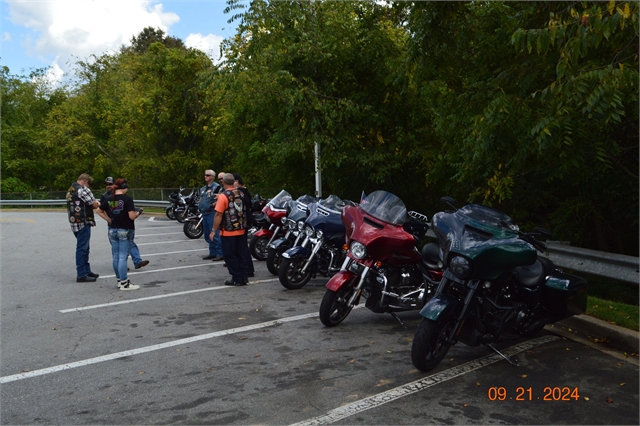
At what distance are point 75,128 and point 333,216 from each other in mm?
42988

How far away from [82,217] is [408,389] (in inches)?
296

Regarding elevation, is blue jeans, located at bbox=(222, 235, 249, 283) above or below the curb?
above

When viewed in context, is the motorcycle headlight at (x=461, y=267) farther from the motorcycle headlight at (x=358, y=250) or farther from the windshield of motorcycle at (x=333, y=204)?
the windshield of motorcycle at (x=333, y=204)

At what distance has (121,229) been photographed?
10219 millimetres

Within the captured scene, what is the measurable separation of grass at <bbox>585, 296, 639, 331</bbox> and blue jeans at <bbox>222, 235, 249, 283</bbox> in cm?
524

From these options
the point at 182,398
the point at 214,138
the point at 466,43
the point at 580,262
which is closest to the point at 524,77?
the point at 466,43

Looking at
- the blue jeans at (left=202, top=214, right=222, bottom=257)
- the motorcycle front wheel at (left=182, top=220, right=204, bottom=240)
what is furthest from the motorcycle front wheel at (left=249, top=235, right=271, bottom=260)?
the motorcycle front wheel at (left=182, top=220, right=204, bottom=240)

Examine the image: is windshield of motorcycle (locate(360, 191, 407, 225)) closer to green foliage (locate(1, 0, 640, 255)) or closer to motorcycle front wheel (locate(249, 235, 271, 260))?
green foliage (locate(1, 0, 640, 255))

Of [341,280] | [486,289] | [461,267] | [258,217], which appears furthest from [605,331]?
[258,217]

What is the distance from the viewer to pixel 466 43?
10938 mm

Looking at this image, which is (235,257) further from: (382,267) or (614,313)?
(614,313)

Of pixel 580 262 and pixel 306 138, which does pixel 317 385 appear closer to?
pixel 580 262

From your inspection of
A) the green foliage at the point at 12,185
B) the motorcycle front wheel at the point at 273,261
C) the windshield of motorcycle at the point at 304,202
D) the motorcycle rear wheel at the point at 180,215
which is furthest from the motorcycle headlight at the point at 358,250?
the green foliage at the point at 12,185

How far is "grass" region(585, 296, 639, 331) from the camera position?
6.54 m
